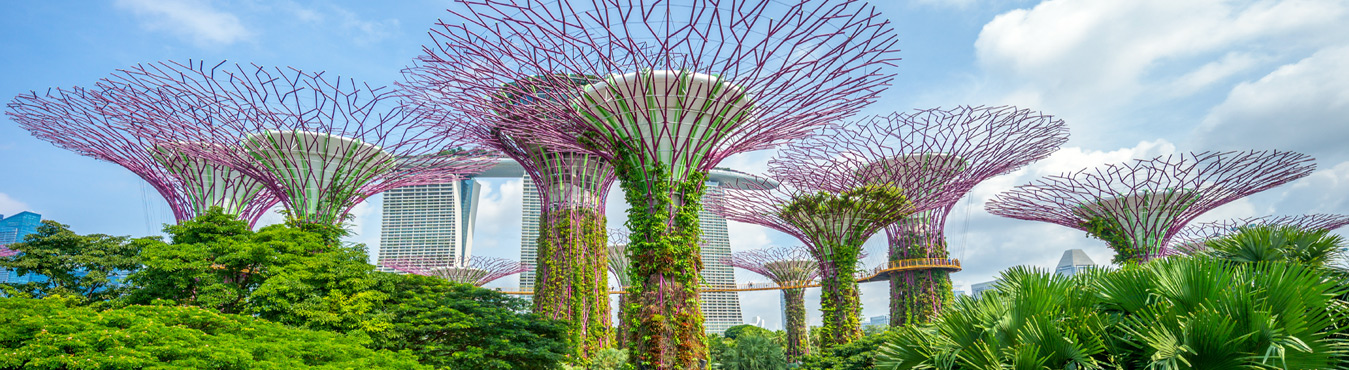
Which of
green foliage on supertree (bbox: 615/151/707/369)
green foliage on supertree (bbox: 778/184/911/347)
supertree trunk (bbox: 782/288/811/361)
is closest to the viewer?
green foliage on supertree (bbox: 615/151/707/369)

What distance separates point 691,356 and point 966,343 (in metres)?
8.11

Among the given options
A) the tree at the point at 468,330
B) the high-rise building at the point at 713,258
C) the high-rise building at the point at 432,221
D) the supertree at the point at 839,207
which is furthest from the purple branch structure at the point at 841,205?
the high-rise building at the point at 432,221

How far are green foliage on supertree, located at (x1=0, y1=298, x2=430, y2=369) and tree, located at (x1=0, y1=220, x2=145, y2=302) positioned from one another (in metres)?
9.54

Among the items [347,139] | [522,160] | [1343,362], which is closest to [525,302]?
[522,160]

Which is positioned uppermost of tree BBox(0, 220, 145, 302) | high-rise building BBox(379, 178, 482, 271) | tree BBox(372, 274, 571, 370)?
high-rise building BBox(379, 178, 482, 271)

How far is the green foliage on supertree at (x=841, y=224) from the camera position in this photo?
26516 mm

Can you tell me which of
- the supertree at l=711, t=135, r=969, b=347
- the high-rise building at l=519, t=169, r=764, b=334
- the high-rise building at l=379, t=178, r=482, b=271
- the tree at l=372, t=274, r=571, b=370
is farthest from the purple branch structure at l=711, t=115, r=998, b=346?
the high-rise building at l=379, t=178, r=482, b=271

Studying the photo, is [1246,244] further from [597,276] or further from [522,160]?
[522,160]

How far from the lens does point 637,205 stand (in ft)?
53.9

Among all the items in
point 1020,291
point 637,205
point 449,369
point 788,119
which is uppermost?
point 788,119

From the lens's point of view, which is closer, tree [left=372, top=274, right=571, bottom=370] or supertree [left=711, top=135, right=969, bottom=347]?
tree [left=372, top=274, right=571, bottom=370]

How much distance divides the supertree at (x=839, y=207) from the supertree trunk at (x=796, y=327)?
13513 mm

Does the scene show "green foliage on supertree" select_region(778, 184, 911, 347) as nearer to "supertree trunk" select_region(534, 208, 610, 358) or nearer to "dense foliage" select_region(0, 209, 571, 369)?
"supertree trunk" select_region(534, 208, 610, 358)

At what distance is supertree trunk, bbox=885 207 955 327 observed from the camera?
3284cm
